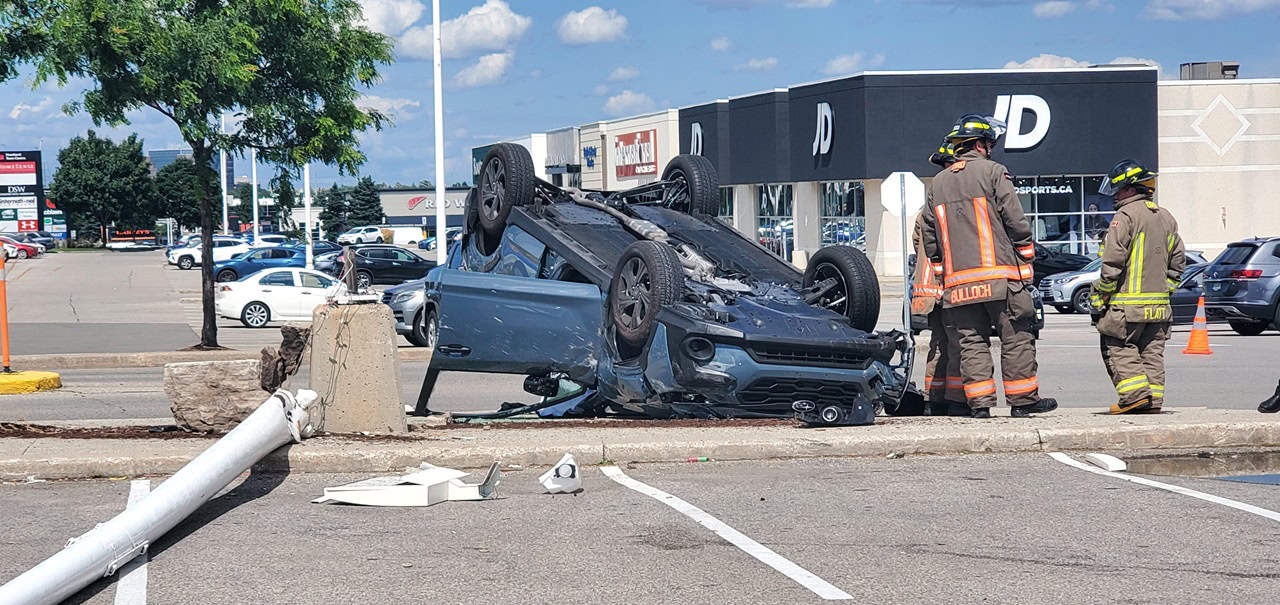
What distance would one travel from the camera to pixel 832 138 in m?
44.0

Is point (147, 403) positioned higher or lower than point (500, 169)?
lower

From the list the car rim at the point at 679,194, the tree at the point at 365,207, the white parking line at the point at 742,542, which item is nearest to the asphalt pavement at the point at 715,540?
the white parking line at the point at 742,542

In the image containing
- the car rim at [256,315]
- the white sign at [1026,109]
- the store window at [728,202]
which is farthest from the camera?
the store window at [728,202]

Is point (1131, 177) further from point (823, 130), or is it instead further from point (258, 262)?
point (258, 262)

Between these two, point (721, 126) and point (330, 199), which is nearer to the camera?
point (721, 126)

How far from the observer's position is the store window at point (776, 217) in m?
49.6

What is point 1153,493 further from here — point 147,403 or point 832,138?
point 832,138

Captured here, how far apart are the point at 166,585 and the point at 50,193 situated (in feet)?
353

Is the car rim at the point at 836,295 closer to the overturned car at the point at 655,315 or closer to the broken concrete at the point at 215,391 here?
the overturned car at the point at 655,315

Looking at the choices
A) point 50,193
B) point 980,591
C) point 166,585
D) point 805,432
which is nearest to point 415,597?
point 166,585

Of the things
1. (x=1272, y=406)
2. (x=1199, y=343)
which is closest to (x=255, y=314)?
(x=1199, y=343)

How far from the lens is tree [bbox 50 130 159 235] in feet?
330

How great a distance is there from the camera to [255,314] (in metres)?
A: 27.8

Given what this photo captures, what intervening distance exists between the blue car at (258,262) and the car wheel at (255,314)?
1426cm
